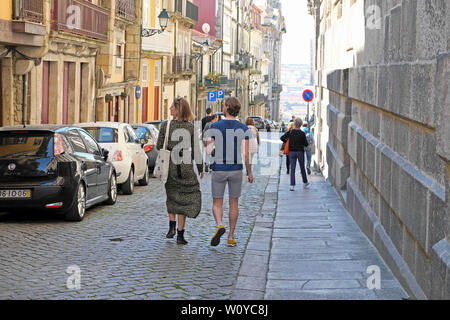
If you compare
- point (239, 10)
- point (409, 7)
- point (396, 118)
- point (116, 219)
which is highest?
point (239, 10)

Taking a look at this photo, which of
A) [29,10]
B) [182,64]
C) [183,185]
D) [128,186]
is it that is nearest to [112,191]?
[128,186]

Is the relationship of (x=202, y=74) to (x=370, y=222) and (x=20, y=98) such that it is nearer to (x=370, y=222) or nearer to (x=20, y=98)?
(x=20, y=98)

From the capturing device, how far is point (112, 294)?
7.47 metres

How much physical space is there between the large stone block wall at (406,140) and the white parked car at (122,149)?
577 centimetres

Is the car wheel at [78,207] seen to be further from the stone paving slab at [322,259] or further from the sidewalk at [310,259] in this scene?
the stone paving slab at [322,259]

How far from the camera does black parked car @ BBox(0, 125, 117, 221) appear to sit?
1223cm

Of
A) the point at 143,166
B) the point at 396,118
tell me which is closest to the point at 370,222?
the point at 396,118

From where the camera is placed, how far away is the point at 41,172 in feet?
40.3

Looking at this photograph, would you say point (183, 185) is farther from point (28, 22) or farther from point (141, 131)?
point (141, 131)

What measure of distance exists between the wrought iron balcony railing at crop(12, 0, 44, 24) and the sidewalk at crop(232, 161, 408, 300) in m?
9.55

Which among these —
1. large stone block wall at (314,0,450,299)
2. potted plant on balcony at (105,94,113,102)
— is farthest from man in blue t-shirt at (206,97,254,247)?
potted plant on balcony at (105,94,113,102)

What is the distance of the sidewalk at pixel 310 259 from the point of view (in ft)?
24.8
